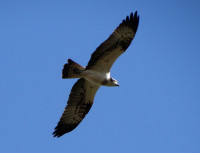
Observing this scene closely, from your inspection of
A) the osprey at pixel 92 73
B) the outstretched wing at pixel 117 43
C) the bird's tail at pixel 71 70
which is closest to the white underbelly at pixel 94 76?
the osprey at pixel 92 73

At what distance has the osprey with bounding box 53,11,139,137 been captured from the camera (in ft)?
29.1

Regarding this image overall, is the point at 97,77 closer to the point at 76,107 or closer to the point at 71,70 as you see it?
the point at 71,70

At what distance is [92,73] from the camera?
944cm

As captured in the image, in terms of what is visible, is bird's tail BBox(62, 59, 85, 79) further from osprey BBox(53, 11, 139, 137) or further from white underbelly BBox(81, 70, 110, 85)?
white underbelly BBox(81, 70, 110, 85)

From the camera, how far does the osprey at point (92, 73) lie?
887 centimetres

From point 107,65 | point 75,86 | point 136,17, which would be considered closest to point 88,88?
point 75,86

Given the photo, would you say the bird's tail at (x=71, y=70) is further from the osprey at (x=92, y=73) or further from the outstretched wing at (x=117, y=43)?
the outstretched wing at (x=117, y=43)

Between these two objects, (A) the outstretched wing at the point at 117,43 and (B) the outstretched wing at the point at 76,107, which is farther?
(B) the outstretched wing at the point at 76,107

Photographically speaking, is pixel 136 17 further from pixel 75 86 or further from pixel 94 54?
pixel 75 86

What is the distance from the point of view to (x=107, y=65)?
372 inches

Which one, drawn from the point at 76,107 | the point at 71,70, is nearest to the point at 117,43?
the point at 71,70

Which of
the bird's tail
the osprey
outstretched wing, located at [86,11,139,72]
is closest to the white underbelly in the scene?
the osprey

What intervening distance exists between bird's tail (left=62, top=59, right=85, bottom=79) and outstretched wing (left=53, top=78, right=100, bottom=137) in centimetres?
46

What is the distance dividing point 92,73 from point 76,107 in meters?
1.19
